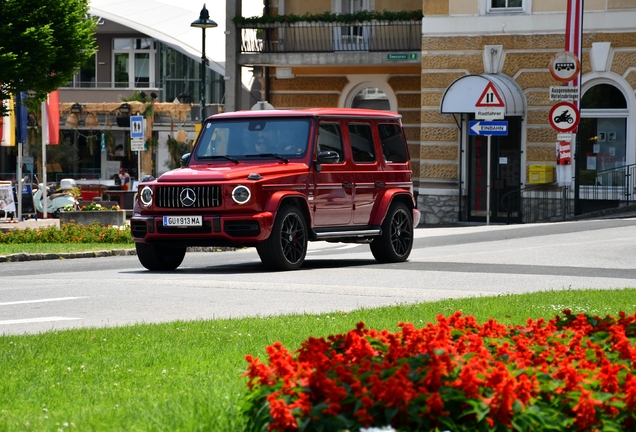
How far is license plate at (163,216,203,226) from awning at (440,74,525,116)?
1941 cm

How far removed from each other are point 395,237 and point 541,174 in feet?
54.6

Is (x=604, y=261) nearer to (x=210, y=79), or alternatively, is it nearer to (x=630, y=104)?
(x=630, y=104)

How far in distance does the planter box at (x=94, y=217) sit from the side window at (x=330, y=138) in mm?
13461

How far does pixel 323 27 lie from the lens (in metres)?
40.2

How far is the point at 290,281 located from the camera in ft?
48.3

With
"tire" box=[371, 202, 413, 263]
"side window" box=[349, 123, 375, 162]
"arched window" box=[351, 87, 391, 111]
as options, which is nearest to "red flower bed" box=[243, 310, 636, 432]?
"side window" box=[349, 123, 375, 162]

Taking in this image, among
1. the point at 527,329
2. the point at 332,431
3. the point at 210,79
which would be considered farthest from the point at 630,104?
the point at 210,79

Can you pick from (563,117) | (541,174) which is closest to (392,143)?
(563,117)

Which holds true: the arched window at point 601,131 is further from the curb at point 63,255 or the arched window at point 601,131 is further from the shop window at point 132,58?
the shop window at point 132,58

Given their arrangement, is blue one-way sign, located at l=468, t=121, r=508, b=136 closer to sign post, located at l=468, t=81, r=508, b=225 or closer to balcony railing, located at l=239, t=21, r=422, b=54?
sign post, located at l=468, t=81, r=508, b=225

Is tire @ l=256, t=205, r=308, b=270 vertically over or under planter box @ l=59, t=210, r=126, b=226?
over

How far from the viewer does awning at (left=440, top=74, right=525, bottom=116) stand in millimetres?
34469

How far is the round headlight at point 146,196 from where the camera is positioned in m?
16.4

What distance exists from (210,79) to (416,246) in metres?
55.1
